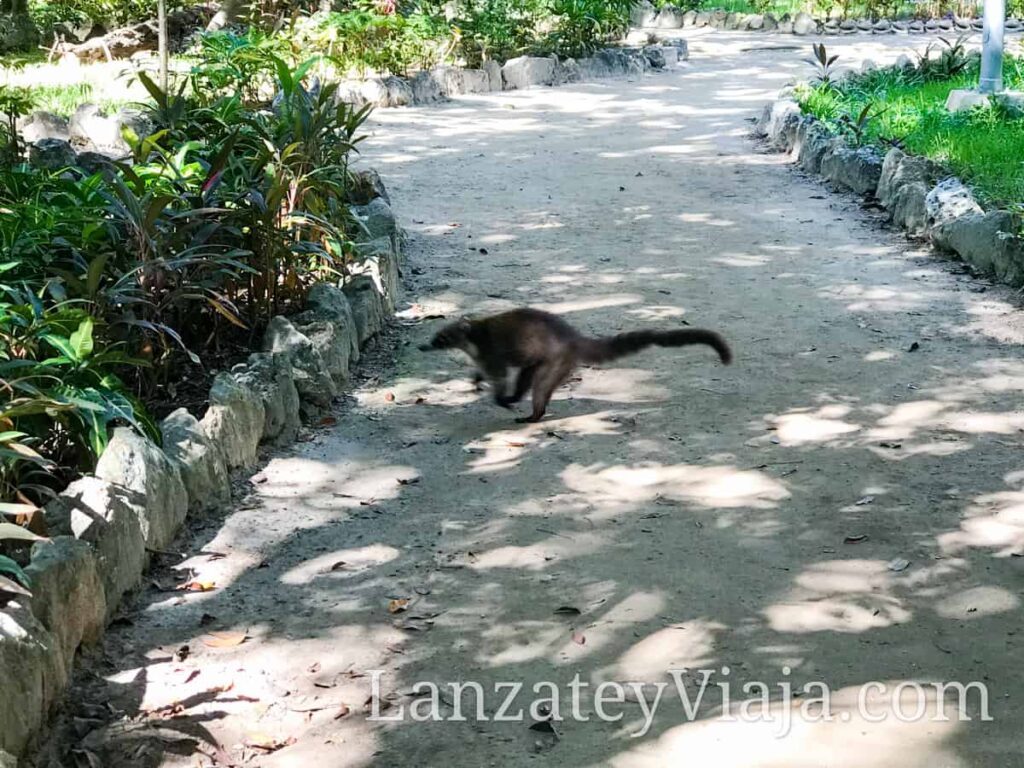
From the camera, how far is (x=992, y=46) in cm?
1105

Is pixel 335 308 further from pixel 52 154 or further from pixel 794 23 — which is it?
pixel 794 23

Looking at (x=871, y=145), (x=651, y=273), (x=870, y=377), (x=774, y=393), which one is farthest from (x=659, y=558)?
(x=871, y=145)

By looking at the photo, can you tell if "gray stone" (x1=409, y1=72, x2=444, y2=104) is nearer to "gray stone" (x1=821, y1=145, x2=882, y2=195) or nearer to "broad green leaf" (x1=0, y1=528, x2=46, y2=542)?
"gray stone" (x1=821, y1=145, x2=882, y2=195)

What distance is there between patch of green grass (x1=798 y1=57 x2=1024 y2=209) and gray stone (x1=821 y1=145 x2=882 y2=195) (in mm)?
368

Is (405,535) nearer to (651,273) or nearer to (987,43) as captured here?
(651,273)

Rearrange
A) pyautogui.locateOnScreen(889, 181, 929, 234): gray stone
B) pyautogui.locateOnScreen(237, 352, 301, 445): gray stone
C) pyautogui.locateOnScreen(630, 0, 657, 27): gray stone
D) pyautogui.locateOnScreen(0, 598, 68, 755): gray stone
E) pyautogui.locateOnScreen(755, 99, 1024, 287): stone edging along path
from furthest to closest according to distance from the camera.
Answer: pyautogui.locateOnScreen(630, 0, 657, 27): gray stone < pyautogui.locateOnScreen(889, 181, 929, 234): gray stone < pyautogui.locateOnScreen(755, 99, 1024, 287): stone edging along path < pyautogui.locateOnScreen(237, 352, 301, 445): gray stone < pyautogui.locateOnScreen(0, 598, 68, 755): gray stone

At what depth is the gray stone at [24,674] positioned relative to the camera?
2927 mm

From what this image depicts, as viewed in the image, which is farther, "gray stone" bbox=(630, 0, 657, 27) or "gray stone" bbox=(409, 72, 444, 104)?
"gray stone" bbox=(630, 0, 657, 27)

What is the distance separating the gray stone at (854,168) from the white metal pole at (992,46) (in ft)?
6.47

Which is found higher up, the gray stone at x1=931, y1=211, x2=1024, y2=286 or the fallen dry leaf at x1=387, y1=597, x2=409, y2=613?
the gray stone at x1=931, y1=211, x2=1024, y2=286

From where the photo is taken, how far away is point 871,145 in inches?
408

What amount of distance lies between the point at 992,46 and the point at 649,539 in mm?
8747

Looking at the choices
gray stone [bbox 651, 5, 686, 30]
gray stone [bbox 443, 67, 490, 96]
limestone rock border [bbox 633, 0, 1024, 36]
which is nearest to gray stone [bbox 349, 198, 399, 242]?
gray stone [bbox 443, 67, 490, 96]

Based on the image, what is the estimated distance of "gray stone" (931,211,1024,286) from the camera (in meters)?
7.26
